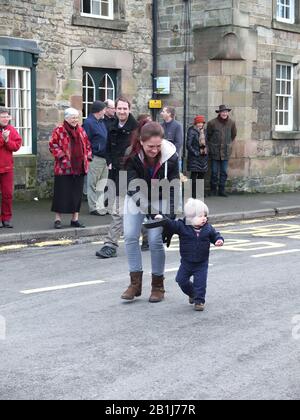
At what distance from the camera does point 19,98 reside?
1559 centimetres

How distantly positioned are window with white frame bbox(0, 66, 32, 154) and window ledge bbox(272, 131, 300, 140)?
21.8 ft

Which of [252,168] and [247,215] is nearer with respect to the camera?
[247,215]

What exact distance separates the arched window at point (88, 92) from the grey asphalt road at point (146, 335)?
320 inches

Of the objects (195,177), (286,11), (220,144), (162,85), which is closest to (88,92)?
(162,85)

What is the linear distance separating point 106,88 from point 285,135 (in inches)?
198

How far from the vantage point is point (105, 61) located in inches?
672

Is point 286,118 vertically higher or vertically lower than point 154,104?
lower

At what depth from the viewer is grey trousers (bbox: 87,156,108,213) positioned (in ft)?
45.4

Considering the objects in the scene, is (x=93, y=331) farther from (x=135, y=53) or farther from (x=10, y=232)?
(x=135, y=53)

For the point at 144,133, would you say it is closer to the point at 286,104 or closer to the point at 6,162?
the point at 6,162

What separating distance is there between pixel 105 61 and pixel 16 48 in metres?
2.58

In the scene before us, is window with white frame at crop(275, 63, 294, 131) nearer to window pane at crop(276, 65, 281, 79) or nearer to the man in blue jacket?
window pane at crop(276, 65, 281, 79)

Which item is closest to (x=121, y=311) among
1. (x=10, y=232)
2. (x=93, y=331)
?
(x=93, y=331)

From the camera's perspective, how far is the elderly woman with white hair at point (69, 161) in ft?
37.6
